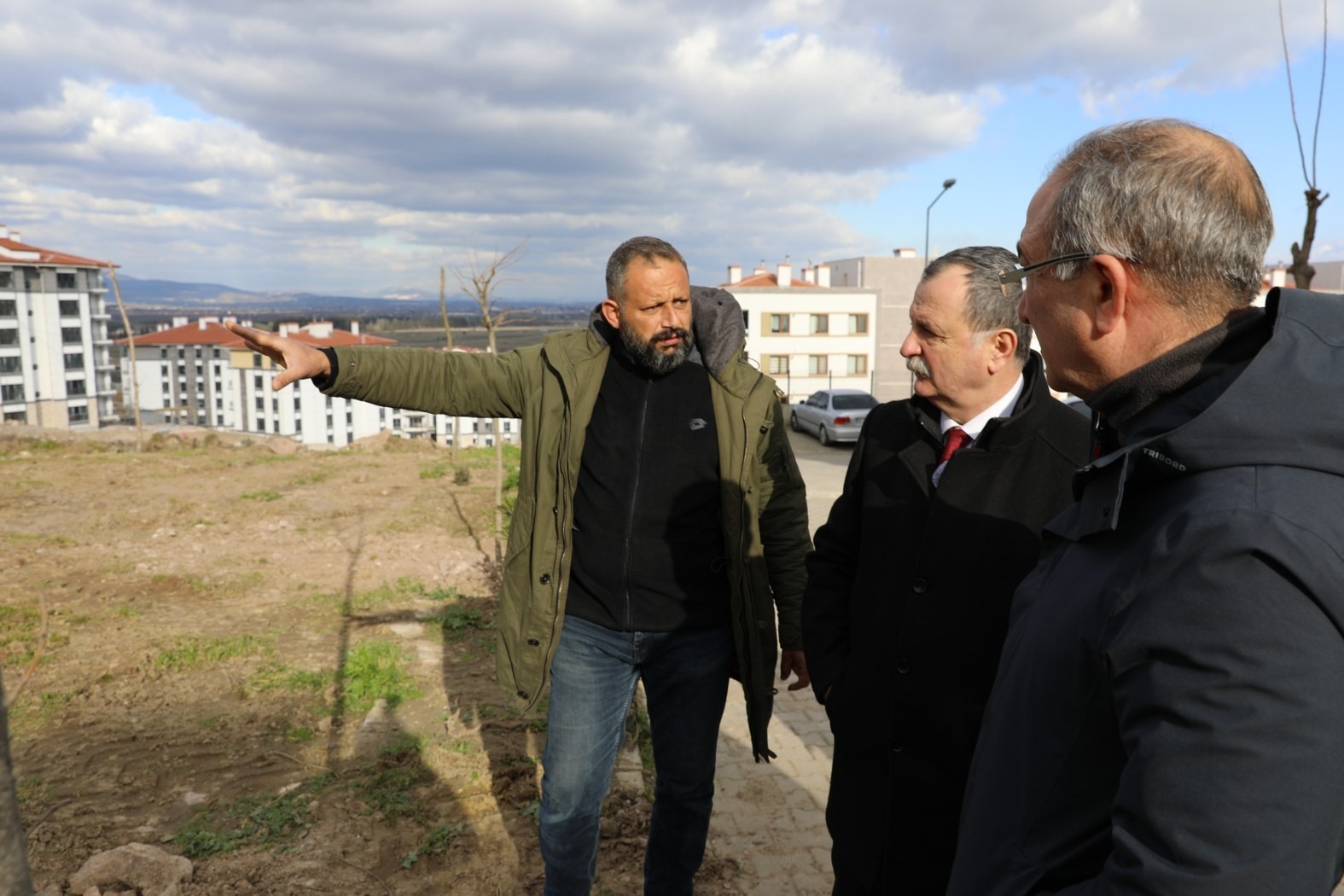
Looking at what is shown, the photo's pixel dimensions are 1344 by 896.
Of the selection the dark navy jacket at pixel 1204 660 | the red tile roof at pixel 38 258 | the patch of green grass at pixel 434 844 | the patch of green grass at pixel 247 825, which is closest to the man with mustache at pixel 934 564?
the dark navy jacket at pixel 1204 660

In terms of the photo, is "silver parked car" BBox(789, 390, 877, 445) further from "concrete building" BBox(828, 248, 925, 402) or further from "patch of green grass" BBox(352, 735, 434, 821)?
"concrete building" BBox(828, 248, 925, 402)

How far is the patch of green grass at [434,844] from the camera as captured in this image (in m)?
3.67

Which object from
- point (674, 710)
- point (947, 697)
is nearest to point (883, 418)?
point (947, 697)

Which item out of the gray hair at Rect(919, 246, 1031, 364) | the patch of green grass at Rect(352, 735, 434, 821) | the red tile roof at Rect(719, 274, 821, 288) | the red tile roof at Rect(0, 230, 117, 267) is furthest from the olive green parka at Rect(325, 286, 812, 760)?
the red tile roof at Rect(0, 230, 117, 267)

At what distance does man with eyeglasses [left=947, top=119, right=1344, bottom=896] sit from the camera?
0.89 metres

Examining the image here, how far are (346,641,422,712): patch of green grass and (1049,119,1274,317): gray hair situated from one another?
5.07m

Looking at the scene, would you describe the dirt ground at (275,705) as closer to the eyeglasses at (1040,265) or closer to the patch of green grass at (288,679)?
the patch of green grass at (288,679)

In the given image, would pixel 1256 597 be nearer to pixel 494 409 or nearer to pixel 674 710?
pixel 674 710

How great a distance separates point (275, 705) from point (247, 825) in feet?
4.77

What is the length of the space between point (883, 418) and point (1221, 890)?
72.4 inches

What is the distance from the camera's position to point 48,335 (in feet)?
251

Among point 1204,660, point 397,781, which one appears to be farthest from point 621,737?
point 1204,660

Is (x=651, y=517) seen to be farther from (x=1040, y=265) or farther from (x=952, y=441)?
(x=1040, y=265)

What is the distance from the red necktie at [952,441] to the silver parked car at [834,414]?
20.4 metres
